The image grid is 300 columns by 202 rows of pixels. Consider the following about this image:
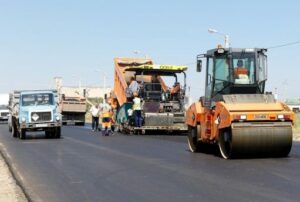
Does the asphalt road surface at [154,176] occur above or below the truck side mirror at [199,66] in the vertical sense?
below

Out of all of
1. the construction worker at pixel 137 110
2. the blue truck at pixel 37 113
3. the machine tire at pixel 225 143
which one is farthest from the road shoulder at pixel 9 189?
the construction worker at pixel 137 110

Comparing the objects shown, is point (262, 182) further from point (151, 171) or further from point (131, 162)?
point (131, 162)

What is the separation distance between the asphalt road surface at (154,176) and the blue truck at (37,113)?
843 cm

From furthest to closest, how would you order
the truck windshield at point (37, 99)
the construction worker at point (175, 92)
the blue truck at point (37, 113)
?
the construction worker at point (175, 92)
the truck windshield at point (37, 99)
the blue truck at point (37, 113)

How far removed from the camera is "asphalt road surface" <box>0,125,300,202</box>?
29.8 feet

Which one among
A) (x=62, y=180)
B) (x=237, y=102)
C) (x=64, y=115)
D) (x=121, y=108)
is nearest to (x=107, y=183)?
(x=62, y=180)

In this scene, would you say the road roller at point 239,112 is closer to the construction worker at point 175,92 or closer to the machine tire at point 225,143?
the machine tire at point 225,143

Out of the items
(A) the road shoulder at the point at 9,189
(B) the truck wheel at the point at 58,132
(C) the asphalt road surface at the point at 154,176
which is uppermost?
(B) the truck wheel at the point at 58,132

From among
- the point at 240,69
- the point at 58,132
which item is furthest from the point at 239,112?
the point at 58,132

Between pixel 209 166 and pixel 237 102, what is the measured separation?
7.89ft

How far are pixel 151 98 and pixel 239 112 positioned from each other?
14447mm

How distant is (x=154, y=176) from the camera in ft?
37.2

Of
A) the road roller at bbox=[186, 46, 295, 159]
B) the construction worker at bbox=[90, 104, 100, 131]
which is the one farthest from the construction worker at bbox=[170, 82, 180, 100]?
the road roller at bbox=[186, 46, 295, 159]

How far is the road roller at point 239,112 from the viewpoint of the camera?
1380 cm
